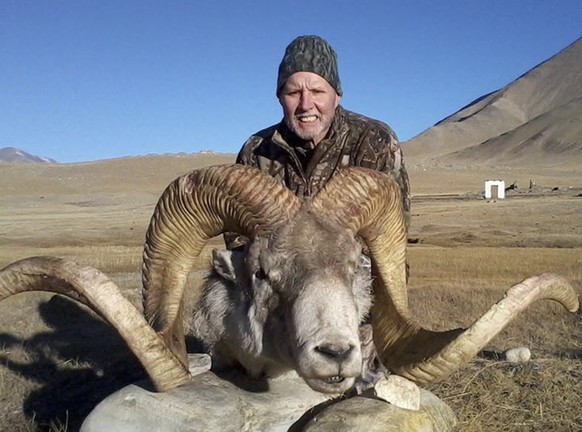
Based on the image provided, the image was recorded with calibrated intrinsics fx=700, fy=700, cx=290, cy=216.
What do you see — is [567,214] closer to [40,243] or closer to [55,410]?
[40,243]

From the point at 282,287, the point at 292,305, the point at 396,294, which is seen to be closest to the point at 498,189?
the point at 396,294

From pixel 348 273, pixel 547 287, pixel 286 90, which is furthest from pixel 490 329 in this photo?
pixel 286 90

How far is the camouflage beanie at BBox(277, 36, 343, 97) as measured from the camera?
6.66m

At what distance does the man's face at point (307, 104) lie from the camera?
6697 mm

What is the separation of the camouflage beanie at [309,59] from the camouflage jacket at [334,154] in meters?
0.52

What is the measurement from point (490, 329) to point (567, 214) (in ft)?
81.9

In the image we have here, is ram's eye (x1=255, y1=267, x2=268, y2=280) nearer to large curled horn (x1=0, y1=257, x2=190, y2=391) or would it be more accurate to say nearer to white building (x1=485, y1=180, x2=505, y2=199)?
large curled horn (x1=0, y1=257, x2=190, y2=391)

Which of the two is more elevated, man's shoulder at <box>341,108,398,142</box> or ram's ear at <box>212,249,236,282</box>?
man's shoulder at <box>341,108,398,142</box>

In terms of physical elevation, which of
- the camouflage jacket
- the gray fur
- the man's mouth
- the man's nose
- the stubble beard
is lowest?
the gray fur

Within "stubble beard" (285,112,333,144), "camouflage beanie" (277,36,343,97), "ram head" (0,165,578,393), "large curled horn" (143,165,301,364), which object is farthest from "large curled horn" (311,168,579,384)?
"camouflage beanie" (277,36,343,97)

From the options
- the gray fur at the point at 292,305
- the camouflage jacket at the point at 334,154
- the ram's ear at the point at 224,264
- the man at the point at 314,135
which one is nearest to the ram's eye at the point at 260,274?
the gray fur at the point at 292,305

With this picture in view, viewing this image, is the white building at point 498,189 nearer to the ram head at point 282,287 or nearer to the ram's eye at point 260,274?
the ram head at point 282,287

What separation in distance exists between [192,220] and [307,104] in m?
1.93

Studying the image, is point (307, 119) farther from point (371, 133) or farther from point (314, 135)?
point (371, 133)
